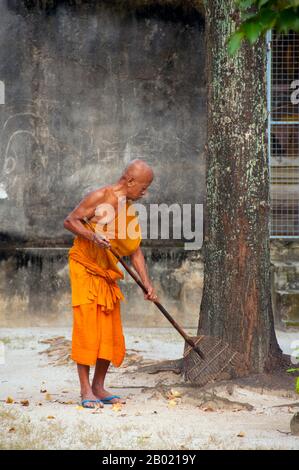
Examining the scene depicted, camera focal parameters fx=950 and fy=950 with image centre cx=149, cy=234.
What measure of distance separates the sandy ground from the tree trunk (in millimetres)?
439

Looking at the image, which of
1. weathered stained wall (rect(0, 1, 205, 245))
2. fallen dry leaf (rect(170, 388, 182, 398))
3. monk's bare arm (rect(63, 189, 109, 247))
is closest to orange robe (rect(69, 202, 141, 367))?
monk's bare arm (rect(63, 189, 109, 247))

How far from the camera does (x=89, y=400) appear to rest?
21.2ft

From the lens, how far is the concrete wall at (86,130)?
10062 millimetres

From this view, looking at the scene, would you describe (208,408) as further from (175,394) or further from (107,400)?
(107,400)

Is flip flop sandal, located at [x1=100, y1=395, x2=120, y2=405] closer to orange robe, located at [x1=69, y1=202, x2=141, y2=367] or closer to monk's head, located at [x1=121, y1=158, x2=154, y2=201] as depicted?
orange robe, located at [x1=69, y1=202, x2=141, y2=367]

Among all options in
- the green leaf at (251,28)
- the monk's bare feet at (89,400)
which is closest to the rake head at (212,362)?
the monk's bare feet at (89,400)

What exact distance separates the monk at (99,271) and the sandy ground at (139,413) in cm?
33

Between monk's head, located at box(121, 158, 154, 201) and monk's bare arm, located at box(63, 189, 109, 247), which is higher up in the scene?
monk's head, located at box(121, 158, 154, 201)

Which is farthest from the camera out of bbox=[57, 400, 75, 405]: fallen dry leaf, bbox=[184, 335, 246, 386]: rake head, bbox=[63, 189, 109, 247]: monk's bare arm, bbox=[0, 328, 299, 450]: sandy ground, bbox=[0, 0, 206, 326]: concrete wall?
bbox=[0, 0, 206, 326]: concrete wall

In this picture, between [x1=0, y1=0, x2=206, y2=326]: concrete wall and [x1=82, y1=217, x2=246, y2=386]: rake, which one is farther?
[x1=0, y1=0, x2=206, y2=326]: concrete wall

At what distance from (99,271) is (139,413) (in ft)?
Result: 3.32

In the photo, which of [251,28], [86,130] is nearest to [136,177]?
[251,28]

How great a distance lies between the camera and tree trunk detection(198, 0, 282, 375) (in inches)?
276

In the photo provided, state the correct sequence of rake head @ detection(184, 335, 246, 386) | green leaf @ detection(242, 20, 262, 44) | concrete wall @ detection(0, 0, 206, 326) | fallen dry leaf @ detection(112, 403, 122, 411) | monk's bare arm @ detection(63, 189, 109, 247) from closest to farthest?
green leaf @ detection(242, 20, 262, 44) → fallen dry leaf @ detection(112, 403, 122, 411) → monk's bare arm @ detection(63, 189, 109, 247) → rake head @ detection(184, 335, 246, 386) → concrete wall @ detection(0, 0, 206, 326)
